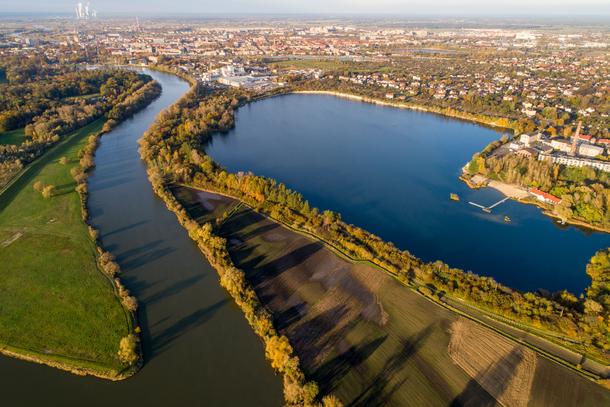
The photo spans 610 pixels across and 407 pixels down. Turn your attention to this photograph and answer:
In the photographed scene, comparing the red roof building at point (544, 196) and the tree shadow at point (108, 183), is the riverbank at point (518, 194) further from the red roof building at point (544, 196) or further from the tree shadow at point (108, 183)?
the tree shadow at point (108, 183)

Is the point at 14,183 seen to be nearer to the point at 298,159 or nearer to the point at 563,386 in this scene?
the point at 298,159

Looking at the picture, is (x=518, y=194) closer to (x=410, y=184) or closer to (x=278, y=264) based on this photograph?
(x=410, y=184)

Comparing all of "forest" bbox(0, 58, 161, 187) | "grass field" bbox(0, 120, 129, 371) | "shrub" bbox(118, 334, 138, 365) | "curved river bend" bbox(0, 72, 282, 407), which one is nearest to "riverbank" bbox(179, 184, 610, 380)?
"curved river bend" bbox(0, 72, 282, 407)

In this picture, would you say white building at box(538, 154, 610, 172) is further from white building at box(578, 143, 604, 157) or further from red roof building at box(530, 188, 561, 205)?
red roof building at box(530, 188, 561, 205)

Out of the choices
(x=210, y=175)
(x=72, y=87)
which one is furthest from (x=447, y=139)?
(x=72, y=87)

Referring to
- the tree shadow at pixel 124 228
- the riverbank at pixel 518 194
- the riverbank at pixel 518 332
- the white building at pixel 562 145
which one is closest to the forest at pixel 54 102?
the tree shadow at pixel 124 228

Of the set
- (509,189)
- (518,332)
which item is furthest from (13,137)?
(509,189)
